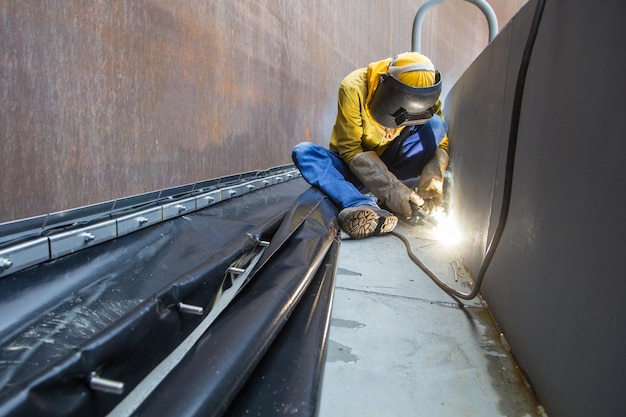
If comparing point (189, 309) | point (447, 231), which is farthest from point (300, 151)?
point (189, 309)

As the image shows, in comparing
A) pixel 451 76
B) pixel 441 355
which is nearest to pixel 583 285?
pixel 441 355

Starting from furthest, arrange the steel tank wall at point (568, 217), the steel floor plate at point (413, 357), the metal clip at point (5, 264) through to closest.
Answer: the metal clip at point (5, 264)
the steel floor plate at point (413, 357)
the steel tank wall at point (568, 217)

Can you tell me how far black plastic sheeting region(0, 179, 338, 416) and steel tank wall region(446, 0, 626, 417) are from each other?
419mm

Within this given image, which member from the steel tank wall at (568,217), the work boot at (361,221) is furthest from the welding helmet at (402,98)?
the steel tank wall at (568,217)

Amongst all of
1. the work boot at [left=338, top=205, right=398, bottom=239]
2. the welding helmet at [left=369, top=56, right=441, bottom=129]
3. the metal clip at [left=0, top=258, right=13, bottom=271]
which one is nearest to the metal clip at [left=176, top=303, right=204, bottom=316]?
the metal clip at [left=0, top=258, right=13, bottom=271]

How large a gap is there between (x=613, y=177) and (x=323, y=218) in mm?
1157

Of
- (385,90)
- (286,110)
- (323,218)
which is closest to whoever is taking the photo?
(323,218)

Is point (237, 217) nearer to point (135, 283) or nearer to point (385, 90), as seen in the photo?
point (135, 283)

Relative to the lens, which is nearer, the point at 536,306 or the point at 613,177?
the point at 613,177

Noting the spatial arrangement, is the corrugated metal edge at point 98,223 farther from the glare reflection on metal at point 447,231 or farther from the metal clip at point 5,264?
the glare reflection on metal at point 447,231

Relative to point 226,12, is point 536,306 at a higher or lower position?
lower

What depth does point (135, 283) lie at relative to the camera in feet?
2.78

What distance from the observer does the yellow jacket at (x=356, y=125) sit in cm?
209

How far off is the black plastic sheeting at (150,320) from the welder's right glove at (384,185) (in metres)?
0.94
